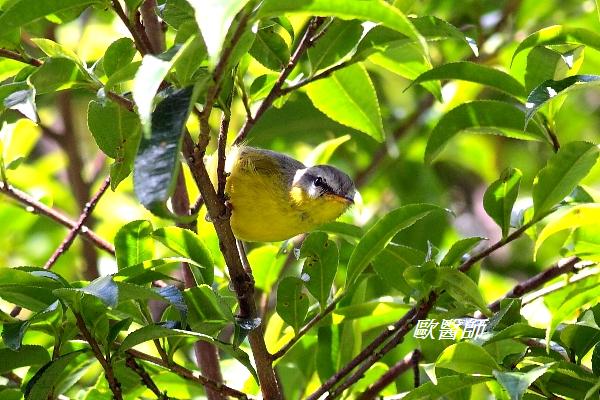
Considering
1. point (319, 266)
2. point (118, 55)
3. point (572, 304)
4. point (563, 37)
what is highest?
point (118, 55)

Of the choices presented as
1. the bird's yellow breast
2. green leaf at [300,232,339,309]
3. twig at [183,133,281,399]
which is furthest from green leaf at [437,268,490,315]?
the bird's yellow breast

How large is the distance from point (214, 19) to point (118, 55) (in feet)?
2.25

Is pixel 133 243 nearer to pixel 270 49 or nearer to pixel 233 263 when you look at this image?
pixel 233 263

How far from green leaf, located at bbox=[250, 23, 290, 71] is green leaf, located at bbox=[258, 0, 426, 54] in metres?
0.53

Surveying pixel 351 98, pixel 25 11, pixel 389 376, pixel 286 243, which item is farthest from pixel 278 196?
pixel 25 11

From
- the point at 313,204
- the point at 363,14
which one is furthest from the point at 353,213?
the point at 363,14

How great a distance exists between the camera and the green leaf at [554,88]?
175cm

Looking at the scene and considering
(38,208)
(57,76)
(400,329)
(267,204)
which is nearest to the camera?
(57,76)

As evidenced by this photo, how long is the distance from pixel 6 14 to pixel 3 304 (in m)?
1.99

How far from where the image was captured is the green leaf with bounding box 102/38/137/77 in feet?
5.93

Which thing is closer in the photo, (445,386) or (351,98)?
(445,386)

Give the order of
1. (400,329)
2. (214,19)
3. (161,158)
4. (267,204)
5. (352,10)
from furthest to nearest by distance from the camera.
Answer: (267,204), (400,329), (352,10), (161,158), (214,19)

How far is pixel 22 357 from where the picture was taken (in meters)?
1.95

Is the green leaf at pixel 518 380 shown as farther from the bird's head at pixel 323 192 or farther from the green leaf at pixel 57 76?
the bird's head at pixel 323 192
